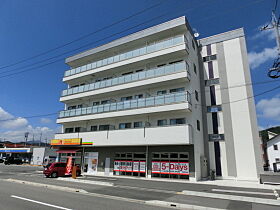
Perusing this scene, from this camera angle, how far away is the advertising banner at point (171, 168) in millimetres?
18938

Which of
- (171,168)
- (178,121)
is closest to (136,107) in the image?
(178,121)

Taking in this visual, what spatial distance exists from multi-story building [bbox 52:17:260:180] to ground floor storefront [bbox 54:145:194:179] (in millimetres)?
100

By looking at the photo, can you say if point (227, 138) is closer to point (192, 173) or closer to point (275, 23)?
point (192, 173)

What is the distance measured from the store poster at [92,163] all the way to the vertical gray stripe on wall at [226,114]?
16.3 m

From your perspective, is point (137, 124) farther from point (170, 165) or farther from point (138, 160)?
point (170, 165)

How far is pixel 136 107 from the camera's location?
21.8 meters

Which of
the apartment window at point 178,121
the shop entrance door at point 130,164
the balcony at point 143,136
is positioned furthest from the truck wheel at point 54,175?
the apartment window at point 178,121

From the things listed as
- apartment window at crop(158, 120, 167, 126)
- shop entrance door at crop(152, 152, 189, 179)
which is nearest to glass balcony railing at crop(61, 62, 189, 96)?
apartment window at crop(158, 120, 167, 126)

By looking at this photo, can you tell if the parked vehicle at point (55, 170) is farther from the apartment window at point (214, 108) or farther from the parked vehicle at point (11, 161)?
the parked vehicle at point (11, 161)

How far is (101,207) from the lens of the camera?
Answer: 7.96 m

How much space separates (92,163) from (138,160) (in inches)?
282

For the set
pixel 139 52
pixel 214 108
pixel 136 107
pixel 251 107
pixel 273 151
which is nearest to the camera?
pixel 251 107

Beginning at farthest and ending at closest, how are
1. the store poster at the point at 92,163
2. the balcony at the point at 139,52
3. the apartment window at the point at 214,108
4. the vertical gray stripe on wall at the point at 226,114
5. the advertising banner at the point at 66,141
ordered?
the advertising banner at the point at 66,141, the store poster at the point at 92,163, the apartment window at the point at 214,108, the balcony at the point at 139,52, the vertical gray stripe on wall at the point at 226,114

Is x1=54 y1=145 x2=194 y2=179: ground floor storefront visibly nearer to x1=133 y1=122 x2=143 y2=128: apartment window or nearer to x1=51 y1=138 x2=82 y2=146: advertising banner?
x1=51 y1=138 x2=82 y2=146: advertising banner
